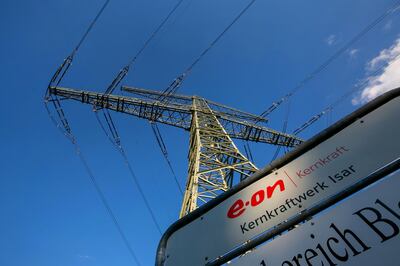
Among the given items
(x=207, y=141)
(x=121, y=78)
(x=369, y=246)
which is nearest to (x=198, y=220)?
(x=369, y=246)

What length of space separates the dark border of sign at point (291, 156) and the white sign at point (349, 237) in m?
0.43

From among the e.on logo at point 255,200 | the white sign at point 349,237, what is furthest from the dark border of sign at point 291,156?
the white sign at point 349,237

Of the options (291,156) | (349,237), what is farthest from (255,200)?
(349,237)

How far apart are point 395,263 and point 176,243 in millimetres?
1181

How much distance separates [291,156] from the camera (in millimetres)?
1856

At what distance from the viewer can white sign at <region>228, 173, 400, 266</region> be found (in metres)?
1.25

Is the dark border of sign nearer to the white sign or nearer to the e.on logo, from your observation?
the e.on logo

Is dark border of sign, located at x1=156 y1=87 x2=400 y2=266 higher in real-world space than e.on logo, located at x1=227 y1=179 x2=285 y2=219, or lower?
→ higher

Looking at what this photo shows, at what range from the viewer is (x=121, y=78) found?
14.2 meters

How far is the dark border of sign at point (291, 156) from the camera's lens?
1.64 m

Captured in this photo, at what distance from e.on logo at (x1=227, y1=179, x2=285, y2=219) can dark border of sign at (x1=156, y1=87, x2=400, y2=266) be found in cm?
8

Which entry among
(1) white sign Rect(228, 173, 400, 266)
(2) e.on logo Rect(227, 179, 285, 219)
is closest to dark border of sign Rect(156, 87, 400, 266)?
(2) e.on logo Rect(227, 179, 285, 219)

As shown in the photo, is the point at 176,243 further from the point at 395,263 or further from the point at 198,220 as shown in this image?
the point at 395,263

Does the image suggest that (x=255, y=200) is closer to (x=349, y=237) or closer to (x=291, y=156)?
(x=291, y=156)
